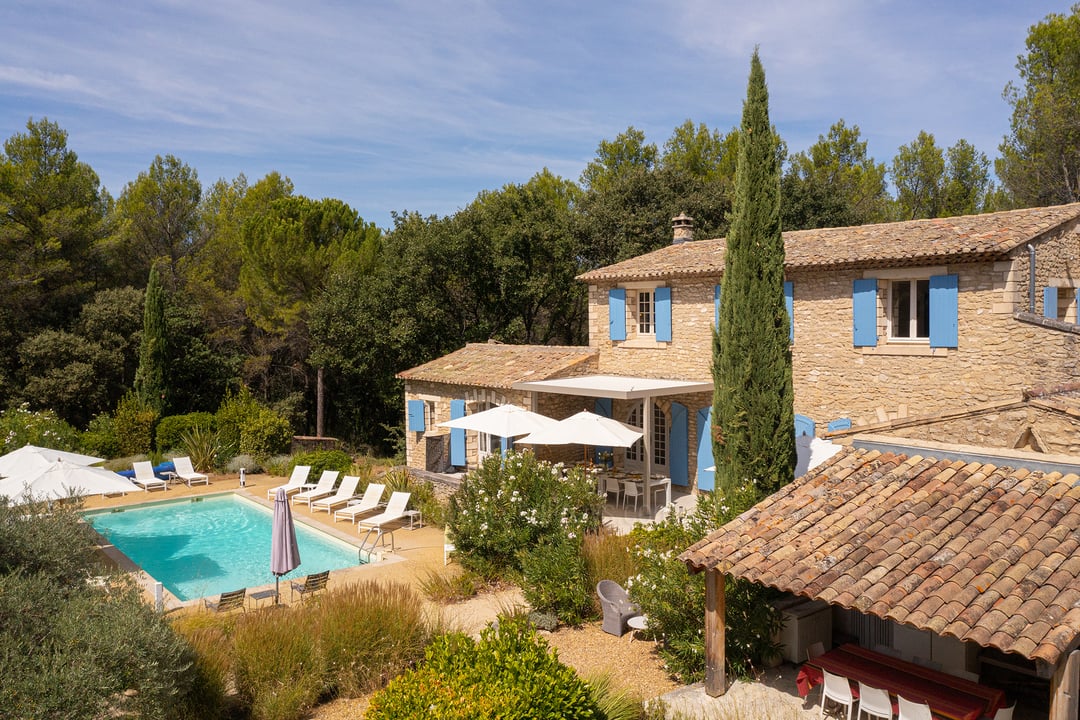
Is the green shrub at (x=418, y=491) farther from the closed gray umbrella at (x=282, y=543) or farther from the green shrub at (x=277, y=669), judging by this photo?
the green shrub at (x=277, y=669)

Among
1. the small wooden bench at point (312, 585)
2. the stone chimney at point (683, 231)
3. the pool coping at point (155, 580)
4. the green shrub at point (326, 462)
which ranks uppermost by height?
the stone chimney at point (683, 231)

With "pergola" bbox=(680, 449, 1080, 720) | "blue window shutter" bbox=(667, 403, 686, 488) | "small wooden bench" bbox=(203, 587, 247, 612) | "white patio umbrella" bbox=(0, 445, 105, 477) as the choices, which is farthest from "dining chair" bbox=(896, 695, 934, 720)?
"white patio umbrella" bbox=(0, 445, 105, 477)

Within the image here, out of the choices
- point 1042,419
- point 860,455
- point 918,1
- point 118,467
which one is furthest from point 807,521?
point 118,467

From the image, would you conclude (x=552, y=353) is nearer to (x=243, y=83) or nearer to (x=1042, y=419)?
(x=243, y=83)

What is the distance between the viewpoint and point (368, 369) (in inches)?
1059

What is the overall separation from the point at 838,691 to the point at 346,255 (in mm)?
25973

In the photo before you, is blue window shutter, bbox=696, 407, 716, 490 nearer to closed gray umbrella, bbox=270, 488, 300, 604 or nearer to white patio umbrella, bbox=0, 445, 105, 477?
closed gray umbrella, bbox=270, 488, 300, 604

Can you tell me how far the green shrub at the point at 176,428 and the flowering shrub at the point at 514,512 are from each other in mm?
14141

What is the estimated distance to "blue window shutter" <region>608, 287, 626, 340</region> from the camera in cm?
1855

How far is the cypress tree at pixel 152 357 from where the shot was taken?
973 inches

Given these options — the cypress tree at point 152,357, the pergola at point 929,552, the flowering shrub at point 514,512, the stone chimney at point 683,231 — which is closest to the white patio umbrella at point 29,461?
the flowering shrub at point 514,512

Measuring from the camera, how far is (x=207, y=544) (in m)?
16.0

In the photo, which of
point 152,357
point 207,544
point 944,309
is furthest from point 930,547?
point 152,357

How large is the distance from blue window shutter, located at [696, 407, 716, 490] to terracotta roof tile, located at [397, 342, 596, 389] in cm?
346
